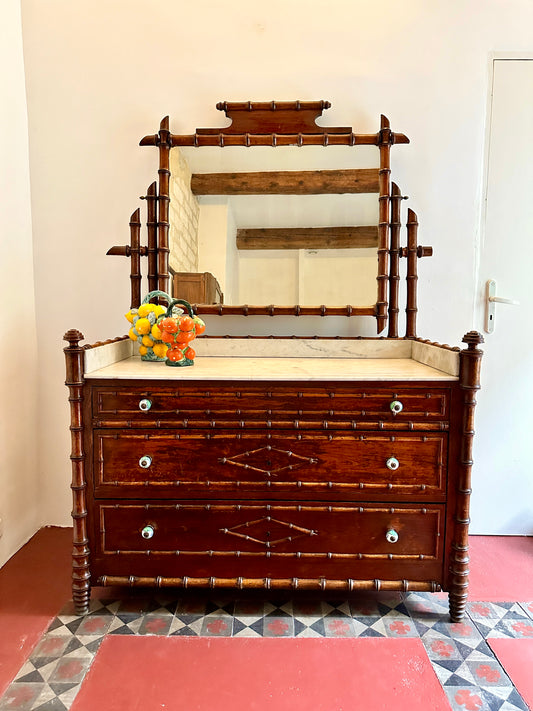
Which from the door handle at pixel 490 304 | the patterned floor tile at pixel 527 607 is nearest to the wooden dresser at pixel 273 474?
the patterned floor tile at pixel 527 607

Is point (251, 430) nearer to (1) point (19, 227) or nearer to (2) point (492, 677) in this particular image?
(2) point (492, 677)

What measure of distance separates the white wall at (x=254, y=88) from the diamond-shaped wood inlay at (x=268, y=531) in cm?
92

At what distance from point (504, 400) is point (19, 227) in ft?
8.00

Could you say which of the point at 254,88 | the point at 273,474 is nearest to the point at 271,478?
the point at 273,474

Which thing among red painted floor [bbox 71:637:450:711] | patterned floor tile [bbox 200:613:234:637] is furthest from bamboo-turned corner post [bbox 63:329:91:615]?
patterned floor tile [bbox 200:613:234:637]

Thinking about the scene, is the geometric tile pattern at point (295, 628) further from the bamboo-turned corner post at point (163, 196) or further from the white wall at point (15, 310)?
the bamboo-turned corner post at point (163, 196)

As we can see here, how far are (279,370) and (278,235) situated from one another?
0.69 m

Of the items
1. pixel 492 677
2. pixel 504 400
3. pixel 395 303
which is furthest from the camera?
pixel 504 400

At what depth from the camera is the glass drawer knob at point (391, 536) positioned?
64.6 inches

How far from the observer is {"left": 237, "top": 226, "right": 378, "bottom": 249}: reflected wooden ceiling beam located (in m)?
2.07

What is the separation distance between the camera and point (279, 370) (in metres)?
1.73

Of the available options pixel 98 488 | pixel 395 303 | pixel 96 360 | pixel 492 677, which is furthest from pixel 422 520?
pixel 96 360

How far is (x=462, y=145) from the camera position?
214cm

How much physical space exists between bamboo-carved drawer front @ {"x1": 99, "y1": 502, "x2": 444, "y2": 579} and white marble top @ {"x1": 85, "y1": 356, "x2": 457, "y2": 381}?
47 cm
